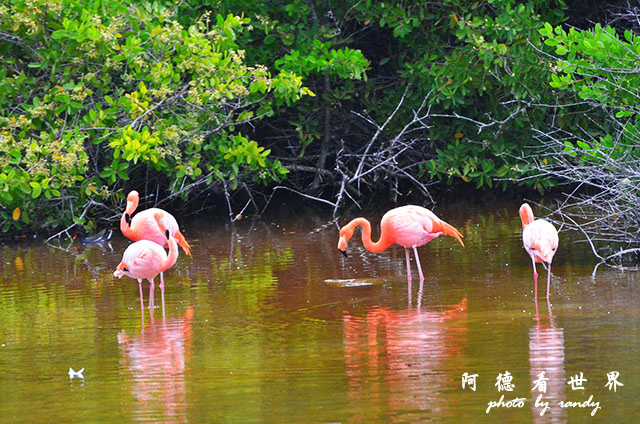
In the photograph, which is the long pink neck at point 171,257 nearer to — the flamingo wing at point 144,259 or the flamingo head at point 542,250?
the flamingo wing at point 144,259

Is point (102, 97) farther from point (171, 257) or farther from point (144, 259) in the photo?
point (144, 259)

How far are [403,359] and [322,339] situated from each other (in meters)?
0.79

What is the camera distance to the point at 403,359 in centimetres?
599

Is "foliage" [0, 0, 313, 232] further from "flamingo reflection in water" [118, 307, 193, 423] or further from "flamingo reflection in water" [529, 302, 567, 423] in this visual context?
"flamingo reflection in water" [529, 302, 567, 423]

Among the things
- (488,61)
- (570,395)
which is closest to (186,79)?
(488,61)

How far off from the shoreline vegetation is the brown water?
163 cm

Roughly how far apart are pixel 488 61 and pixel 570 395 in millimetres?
7684

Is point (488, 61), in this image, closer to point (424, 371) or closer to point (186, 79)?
point (186, 79)

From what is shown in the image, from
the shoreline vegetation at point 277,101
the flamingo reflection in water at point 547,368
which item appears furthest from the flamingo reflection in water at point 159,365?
the shoreline vegetation at point 277,101

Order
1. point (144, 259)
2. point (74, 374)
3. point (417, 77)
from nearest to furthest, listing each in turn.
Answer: point (74, 374) → point (144, 259) → point (417, 77)

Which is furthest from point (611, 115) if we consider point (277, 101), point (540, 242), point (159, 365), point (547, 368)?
point (277, 101)

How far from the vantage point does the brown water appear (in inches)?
204

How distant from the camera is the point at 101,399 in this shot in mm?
5461

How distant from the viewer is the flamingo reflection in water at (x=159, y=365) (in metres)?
5.21
